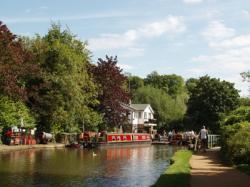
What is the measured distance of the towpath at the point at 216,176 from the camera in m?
17.1

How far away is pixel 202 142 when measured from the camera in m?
37.2

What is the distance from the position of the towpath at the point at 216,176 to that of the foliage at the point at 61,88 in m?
30.8

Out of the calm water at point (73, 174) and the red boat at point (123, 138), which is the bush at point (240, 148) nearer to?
the calm water at point (73, 174)

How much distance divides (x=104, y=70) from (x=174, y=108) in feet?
157

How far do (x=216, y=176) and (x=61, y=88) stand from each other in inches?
1425

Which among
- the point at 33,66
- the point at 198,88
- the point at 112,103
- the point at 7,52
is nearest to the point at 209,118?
the point at 198,88

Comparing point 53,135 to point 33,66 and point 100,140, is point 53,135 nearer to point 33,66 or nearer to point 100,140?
point 100,140

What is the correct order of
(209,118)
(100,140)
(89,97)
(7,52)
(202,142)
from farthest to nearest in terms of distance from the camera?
(209,118), (89,97), (100,140), (7,52), (202,142)

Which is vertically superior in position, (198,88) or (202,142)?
(198,88)

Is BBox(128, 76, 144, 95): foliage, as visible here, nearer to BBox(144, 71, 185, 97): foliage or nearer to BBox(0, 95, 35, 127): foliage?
BBox(144, 71, 185, 97): foliage

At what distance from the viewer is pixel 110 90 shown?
216 feet

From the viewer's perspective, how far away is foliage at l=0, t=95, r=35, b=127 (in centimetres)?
4683

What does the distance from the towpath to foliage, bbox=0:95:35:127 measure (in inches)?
1039

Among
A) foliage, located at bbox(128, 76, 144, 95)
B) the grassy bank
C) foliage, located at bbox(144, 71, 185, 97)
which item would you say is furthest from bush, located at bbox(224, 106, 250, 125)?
foliage, located at bbox(144, 71, 185, 97)
